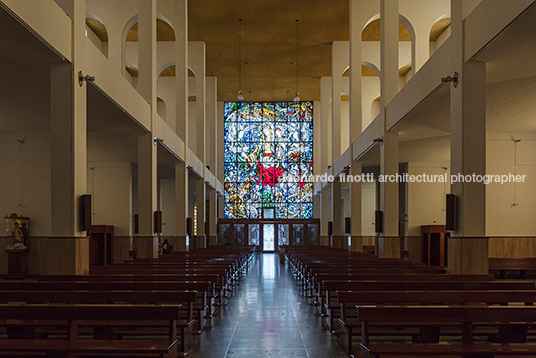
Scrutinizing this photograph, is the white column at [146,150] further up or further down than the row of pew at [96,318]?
further up

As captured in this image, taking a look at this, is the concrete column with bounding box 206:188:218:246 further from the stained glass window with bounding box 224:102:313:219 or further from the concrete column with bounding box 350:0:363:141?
the concrete column with bounding box 350:0:363:141

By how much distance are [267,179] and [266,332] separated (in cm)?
2369

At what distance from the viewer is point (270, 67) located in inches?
963

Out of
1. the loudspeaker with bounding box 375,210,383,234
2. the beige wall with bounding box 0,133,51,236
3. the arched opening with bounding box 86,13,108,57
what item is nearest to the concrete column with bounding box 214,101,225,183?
the arched opening with bounding box 86,13,108,57

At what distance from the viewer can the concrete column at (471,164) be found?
26.3 ft

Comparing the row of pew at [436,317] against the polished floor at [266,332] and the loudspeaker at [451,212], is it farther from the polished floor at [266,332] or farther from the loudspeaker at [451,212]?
the loudspeaker at [451,212]

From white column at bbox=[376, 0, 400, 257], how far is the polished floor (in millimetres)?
3833

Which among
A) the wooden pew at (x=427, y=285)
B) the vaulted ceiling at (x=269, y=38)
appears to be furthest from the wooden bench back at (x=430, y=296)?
the vaulted ceiling at (x=269, y=38)

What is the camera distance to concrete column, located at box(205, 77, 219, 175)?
86.0 feet

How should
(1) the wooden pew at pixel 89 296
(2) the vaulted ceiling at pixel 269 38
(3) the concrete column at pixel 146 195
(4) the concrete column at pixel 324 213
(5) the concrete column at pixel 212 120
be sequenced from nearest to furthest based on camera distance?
(1) the wooden pew at pixel 89 296
(3) the concrete column at pixel 146 195
(2) the vaulted ceiling at pixel 269 38
(5) the concrete column at pixel 212 120
(4) the concrete column at pixel 324 213

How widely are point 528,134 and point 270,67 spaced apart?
12.2m

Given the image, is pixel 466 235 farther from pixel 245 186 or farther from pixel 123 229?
pixel 245 186

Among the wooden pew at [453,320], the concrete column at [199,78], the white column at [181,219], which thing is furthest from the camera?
the concrete column at [199,78]

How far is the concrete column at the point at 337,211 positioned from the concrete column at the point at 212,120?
21.7 feet
